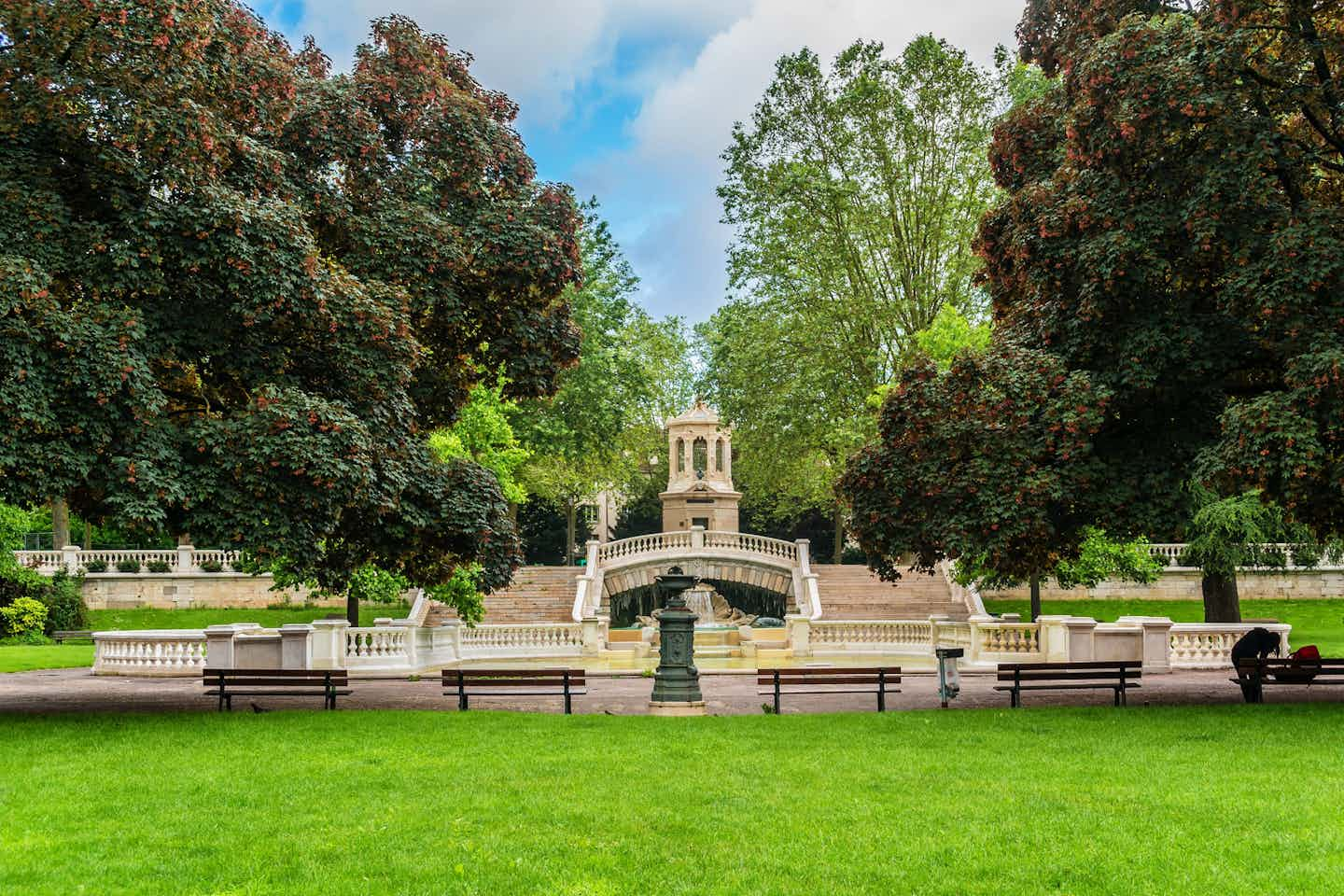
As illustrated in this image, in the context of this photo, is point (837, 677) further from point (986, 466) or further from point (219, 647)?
point (219, 647)

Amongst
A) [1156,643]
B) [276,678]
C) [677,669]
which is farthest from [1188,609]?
[276,678]

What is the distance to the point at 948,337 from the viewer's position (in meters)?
32.1

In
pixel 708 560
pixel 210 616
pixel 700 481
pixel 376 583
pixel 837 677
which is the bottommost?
pixel 837 677

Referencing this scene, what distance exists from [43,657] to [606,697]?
16.1 m

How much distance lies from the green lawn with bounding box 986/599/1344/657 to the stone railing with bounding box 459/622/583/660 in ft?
48.2

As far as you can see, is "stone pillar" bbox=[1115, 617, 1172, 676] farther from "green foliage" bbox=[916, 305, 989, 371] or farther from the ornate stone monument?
the ornate stone monument

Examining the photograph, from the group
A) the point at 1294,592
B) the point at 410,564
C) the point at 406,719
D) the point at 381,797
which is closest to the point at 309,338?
the point at 410,564

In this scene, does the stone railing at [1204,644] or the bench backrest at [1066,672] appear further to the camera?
the stone railing at [1204,644]

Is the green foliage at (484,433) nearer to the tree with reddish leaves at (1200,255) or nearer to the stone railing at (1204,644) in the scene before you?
the stone railing at (1204,644)

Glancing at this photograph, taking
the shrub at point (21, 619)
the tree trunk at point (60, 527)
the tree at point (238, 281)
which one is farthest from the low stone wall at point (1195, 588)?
the tree trunk at point (60, 527)

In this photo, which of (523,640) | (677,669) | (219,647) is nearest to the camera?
(677,669)

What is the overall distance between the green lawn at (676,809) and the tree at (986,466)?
2.71 meters

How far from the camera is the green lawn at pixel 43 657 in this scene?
26.0 m

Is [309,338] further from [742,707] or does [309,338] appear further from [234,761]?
[742,707]
